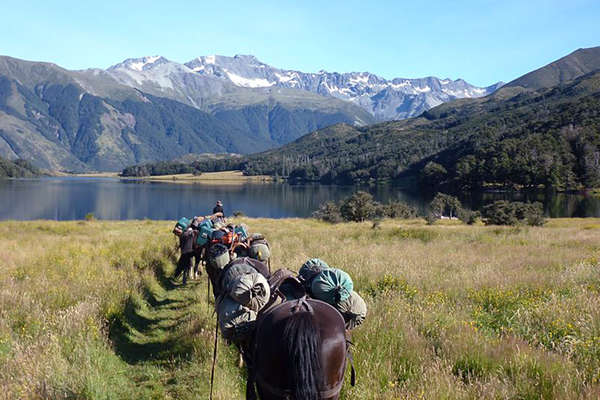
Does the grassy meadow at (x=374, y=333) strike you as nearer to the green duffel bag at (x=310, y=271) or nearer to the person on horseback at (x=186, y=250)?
the person on horseback at (x=186, y=250)

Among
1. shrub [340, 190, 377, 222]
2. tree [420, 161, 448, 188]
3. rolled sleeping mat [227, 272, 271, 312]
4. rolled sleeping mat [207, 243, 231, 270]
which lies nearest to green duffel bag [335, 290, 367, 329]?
rolled sleeping mat [227, 272, 271, 312]

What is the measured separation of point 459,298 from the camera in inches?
278

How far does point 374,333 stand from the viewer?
511 centimetres

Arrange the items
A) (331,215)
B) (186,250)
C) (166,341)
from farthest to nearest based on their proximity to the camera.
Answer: (331,215)
(186,250)
(166,341)

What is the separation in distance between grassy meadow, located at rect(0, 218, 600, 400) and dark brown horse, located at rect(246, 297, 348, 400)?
A: 4.65 ft

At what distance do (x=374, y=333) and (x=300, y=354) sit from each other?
9.47ft

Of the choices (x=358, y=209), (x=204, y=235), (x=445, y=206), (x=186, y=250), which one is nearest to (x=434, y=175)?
(x=445, y=206)

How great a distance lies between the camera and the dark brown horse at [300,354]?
2555 mm

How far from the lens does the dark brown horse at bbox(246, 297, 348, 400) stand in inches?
101

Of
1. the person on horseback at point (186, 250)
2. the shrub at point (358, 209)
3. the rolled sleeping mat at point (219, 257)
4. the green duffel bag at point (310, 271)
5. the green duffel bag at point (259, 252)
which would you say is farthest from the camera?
the shrub at point (358, 209)

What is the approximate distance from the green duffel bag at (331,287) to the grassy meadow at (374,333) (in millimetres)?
1195

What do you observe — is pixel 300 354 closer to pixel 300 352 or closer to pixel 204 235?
pixel 300 352

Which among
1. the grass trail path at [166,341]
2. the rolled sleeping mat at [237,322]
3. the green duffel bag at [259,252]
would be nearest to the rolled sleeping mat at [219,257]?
the green duffel bag at [259,252]

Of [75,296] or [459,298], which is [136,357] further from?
[459,298]
